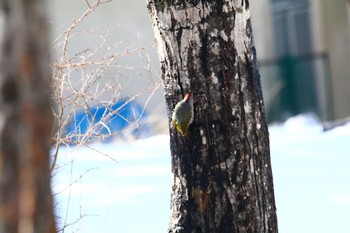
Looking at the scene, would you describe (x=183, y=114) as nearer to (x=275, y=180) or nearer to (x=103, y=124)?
(x=103, y=124)

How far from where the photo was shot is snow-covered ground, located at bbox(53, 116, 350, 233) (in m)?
7.22

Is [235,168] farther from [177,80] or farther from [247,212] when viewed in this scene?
[177,80]

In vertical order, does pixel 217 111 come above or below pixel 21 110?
above

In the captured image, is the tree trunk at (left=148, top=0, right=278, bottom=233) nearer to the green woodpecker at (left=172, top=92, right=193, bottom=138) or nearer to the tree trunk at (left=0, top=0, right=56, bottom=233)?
the green woodpecker at (left=172, top=92, right=193, bottom=138)

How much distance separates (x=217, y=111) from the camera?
3.39 metres

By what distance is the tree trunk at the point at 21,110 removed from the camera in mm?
808

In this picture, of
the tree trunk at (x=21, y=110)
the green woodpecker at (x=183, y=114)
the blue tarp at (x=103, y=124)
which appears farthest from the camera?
the blue tarp at (x=103, y=124)

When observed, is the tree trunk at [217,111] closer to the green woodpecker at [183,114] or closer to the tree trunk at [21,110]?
the green woodpecker at [183,114]

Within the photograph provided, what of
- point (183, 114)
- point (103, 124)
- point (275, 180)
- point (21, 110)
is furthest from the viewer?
point (275, 180)

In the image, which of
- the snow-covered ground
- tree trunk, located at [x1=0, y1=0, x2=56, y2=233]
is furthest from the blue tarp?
tree trunk, located at [x1=0, y1=0, x2=56, y2=233]

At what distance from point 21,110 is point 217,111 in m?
2.60

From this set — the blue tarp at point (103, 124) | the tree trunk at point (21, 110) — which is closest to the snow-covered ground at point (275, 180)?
the blue tarp at point (103, 124)

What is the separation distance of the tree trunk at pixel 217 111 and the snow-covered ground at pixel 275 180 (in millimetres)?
1984

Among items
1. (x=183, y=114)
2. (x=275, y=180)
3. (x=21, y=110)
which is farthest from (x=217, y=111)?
(x=275, y=180)
